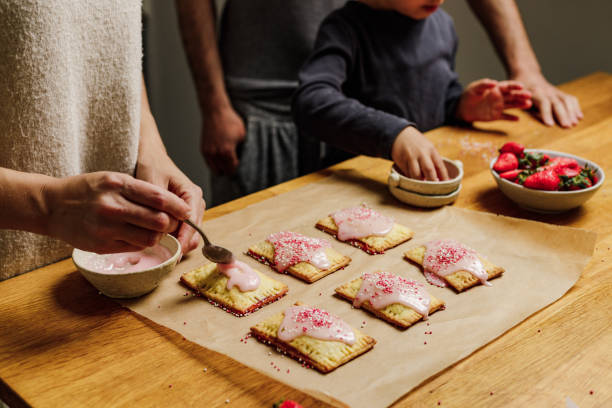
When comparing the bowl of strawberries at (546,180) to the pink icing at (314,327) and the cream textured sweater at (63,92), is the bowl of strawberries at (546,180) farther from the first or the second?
the cream textured sweater at (63,92)

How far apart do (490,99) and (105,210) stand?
1.53 m

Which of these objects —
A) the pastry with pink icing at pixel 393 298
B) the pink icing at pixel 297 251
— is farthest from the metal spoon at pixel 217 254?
the pastry with pink icing at pixel 393 298

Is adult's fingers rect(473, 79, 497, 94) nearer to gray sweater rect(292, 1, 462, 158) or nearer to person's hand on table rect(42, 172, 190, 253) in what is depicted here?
gray sweater rect(292, 1, 462, 158)

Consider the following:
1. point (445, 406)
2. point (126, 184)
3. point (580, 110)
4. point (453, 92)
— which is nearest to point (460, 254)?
point (445, 406)

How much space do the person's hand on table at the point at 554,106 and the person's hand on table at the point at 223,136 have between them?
47.3 inches

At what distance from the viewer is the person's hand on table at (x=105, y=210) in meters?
0.93

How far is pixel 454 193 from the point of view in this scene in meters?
1.52

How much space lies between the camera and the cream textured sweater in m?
1.10

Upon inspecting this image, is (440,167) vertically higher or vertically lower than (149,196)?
lower

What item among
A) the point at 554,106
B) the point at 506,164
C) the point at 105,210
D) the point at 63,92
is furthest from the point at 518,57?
the point at 105,210

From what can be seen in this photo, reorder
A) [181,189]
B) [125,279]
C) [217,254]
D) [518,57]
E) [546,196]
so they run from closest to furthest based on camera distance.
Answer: [125,279] → [217,254] → [181,189] → [546,196] → [518,57]

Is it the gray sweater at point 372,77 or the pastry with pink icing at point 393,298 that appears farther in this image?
the gray sweater at point 372,77

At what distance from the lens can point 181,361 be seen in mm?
948

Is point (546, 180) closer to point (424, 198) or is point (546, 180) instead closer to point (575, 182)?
point (575, 182)
